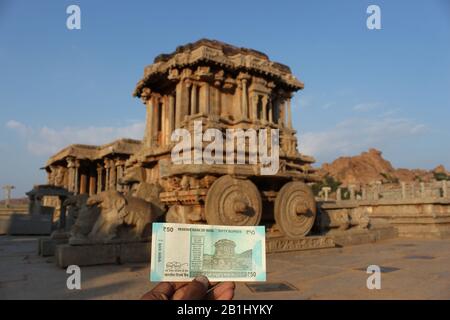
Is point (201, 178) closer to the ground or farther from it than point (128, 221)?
farther from it

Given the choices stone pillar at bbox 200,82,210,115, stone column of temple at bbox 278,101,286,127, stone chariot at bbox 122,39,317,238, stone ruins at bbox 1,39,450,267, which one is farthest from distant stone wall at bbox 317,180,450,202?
stone pillar at bbox 200,82,210,115

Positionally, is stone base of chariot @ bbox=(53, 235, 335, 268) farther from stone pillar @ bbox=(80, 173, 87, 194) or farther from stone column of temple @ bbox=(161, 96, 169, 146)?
stone pillar @ bbox=(80, 173, 87, 194)

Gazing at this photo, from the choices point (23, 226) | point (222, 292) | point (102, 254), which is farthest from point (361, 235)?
point (23, 226)

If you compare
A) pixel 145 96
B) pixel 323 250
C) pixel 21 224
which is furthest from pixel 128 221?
pixel 21 224

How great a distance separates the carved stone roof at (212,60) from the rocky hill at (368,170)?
6796cm

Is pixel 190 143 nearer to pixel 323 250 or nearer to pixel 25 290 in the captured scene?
pixel 323 250

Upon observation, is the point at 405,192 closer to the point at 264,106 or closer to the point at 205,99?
the point at 264,106

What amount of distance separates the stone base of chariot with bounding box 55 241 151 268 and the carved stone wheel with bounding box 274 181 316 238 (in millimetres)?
3634

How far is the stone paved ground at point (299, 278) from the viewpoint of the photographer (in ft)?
15.6

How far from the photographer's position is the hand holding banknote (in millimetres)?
2400

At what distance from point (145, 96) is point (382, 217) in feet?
43.8

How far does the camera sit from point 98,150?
3769 cm
